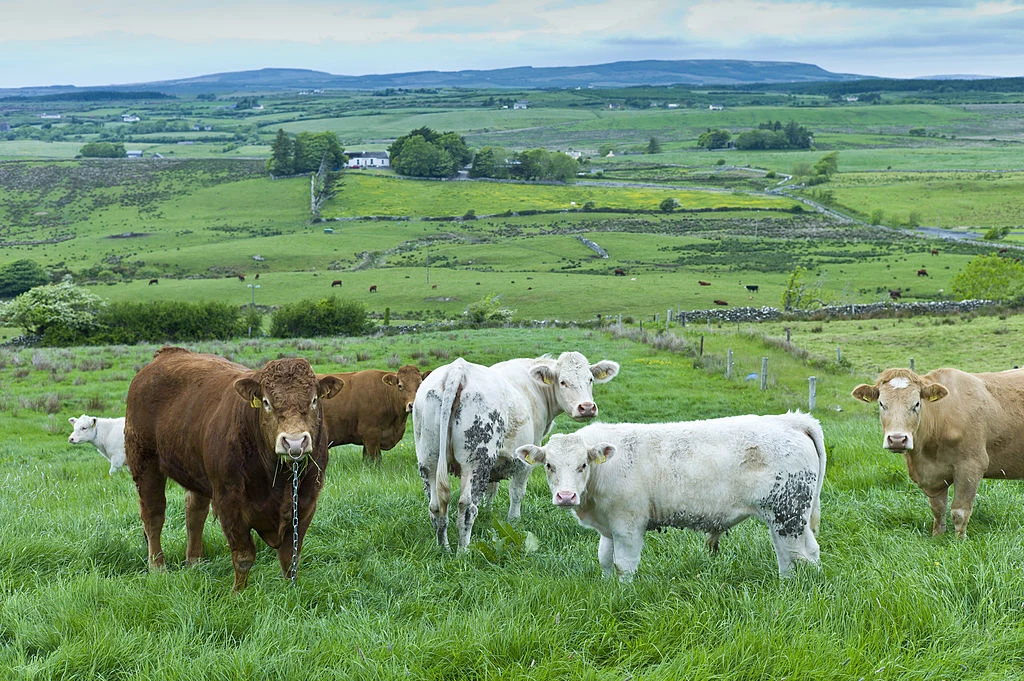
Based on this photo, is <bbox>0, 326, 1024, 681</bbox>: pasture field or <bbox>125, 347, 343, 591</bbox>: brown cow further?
<bbox>125, 347, 343, 591</bbox>: brown cow

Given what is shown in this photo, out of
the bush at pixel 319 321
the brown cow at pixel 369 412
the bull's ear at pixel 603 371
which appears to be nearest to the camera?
the bull's ear at pixel 603 371

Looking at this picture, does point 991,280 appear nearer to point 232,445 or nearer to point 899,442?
point 899,442

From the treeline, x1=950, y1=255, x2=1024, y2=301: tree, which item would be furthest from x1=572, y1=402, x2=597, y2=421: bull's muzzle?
the treeline

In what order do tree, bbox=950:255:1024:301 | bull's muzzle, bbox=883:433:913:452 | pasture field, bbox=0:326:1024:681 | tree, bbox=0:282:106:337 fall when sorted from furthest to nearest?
tree, bbox=950:255:1024:301 < tree, bbox=0:282:106:337 < bull's muzzle, bbox=883:433:913:452 < pasture field, bbox=0:326:1024:681

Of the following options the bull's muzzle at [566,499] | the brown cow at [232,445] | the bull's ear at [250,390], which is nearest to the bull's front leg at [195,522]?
the brown cow at [232,445]

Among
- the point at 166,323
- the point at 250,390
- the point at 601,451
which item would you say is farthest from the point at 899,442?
the point at 166,323

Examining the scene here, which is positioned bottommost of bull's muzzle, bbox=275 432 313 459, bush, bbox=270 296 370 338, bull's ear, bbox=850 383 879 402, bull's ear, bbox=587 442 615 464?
bush, bbox=270 296 370 338

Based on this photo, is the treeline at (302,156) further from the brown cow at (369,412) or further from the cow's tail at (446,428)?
the cow's tail at (446,428)

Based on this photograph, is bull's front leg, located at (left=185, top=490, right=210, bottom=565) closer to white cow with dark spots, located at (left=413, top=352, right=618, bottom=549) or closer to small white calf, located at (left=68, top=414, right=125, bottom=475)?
white cow with dark spots, located at (left=413, top=352, right=618, bottom=549)

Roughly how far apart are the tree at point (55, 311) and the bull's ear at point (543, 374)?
41.2 m

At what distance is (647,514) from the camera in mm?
7223

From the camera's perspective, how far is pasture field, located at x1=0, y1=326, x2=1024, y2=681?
5094 millimetres

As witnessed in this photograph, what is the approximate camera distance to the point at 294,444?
20.4 feet

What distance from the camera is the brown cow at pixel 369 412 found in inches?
559
